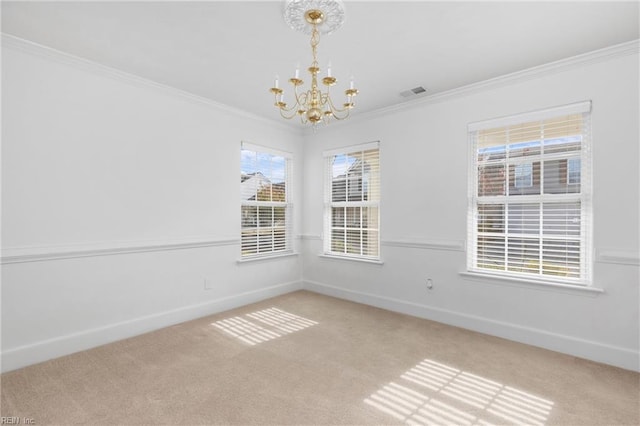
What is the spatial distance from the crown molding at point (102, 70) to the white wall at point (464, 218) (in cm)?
165

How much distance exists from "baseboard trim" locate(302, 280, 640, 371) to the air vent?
2438 mm

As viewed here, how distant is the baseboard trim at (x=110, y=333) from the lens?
2.54 meters

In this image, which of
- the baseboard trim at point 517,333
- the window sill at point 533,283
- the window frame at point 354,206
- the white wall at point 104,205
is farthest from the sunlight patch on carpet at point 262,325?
the window sill at point 533,283

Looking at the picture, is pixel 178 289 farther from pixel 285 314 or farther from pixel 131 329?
pixel 285 314

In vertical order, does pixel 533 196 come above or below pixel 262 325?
above

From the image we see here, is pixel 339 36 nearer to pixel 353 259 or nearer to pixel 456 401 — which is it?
pixel 456 401

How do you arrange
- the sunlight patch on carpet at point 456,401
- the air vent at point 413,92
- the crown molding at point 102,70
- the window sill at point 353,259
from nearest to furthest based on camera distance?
the sunlight patch on carpet at point 456,401, the crown molding at point 102,70, the air vent at point 413,92, the window sill at point 353,259

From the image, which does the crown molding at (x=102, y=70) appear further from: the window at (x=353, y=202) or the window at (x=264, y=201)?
the window at (x=353, y=202)

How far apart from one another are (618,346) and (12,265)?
4933 millimetres

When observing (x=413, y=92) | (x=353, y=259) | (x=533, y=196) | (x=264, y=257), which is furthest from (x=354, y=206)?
(x=533, y=196)

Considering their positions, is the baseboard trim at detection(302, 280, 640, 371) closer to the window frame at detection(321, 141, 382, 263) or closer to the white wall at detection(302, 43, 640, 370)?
the white wall at detection(302, 43, 640, 370)

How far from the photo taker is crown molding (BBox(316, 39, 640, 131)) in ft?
8.48

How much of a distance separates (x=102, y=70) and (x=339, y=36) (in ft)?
7.26

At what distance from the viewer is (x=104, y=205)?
2.98 m
